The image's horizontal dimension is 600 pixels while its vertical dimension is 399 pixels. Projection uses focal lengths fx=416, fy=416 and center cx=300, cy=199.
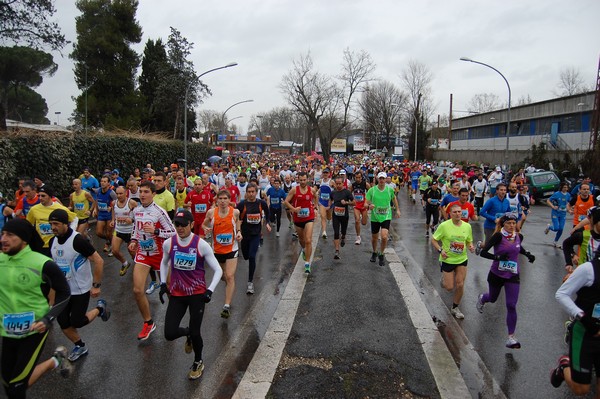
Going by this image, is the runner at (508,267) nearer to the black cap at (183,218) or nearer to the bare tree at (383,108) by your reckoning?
the black cap at (183,218)

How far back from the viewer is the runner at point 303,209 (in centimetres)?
821

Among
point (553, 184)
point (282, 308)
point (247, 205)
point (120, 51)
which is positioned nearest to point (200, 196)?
point (247, 205)

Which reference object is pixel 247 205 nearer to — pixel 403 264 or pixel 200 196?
pixel 200 196

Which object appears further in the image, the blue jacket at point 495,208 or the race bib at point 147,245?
the blue jacket at point 495,208

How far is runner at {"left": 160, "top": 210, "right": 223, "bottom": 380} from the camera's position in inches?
167

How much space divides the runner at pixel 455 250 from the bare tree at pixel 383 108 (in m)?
64.9

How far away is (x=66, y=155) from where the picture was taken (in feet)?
53.2

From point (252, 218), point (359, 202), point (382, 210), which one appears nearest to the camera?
point (252, 218)

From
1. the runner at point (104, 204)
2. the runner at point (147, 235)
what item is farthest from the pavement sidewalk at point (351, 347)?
the runner at point (104, 204)

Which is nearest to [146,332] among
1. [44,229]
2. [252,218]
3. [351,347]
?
[44,229]

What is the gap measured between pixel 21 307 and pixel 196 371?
171 centimetres

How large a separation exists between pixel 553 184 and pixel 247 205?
19.8 meters

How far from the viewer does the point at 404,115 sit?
77875 millimetres

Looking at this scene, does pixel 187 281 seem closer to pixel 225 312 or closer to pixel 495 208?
pixel 225 312
